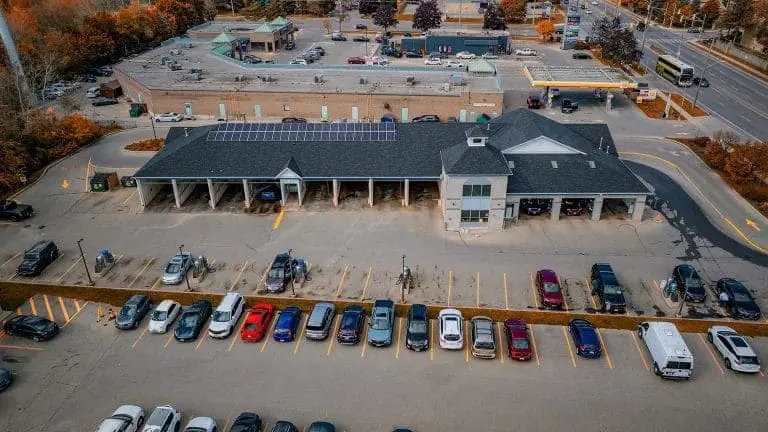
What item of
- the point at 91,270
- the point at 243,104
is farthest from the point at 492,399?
the point at 243,104

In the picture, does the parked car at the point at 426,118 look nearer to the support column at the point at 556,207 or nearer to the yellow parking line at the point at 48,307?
the support column at the point at 556,207

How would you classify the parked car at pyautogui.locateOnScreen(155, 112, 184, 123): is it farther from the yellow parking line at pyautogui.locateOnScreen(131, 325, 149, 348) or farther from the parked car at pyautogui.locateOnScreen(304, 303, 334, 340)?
the parked car at pyautogui.locateOnScreen(304, 303, 334, 340)

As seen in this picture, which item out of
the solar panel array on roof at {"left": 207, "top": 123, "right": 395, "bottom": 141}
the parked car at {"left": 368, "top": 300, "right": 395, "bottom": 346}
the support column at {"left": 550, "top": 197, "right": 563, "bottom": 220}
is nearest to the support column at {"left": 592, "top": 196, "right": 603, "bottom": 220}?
the support column at {"left": 550, "top": 197, "right": 563, "bottom": 220}

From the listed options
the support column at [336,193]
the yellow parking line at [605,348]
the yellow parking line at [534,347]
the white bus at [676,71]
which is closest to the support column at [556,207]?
the yellow parking line at [605,348]

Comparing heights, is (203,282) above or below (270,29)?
below

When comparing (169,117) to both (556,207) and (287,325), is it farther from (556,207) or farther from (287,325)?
(556,207)

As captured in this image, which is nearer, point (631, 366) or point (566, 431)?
point (566, 431)

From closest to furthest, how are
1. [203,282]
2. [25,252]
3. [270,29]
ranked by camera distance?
1. [203,282]
2. [25,252]
3. [270,29]

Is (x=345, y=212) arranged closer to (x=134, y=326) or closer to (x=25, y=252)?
(x=134, y=326)
